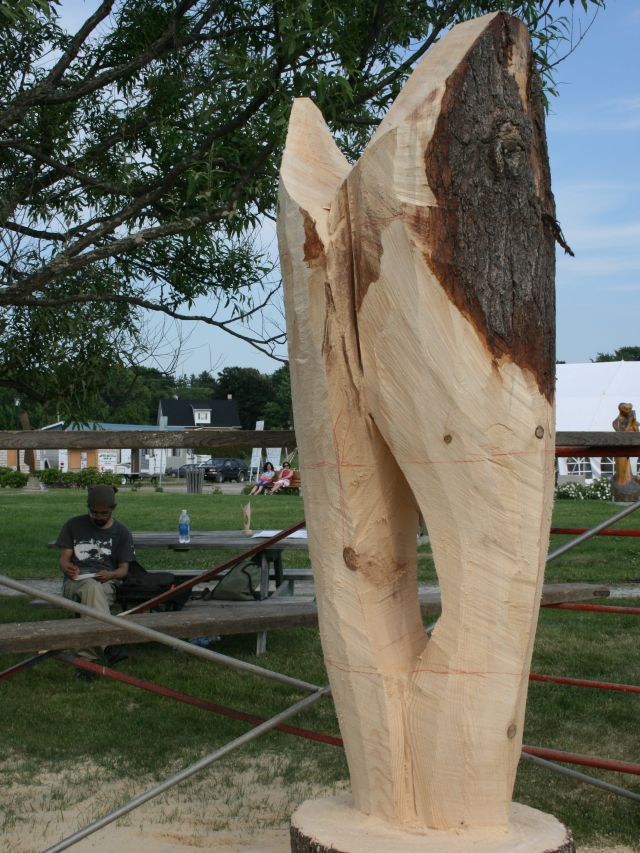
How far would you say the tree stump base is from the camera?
209 cm

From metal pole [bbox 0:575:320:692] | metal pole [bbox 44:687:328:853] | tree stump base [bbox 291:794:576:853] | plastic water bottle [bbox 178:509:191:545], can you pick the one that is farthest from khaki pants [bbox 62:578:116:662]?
tree stump base [bbox 291:794:576:853]

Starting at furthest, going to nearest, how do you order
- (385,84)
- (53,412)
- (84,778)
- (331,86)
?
(53,412) → (385,84) → (331,86) → (84,778)

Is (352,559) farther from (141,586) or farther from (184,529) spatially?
(184,529)

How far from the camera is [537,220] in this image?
2.27m

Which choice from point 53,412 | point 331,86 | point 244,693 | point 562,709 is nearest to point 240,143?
point 331,86

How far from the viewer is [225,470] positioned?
1358 inches

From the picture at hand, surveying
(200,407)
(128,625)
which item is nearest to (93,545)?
(128,625)

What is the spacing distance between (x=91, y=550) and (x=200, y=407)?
52281 millimetres

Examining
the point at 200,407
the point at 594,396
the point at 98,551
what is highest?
the point at 200,407

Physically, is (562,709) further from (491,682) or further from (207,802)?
(491,682)

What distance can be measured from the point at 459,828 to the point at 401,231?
1365 mm

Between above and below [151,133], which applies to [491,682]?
below

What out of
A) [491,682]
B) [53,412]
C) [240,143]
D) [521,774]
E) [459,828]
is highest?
[240,143]

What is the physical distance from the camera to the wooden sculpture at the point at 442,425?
2.14 m
